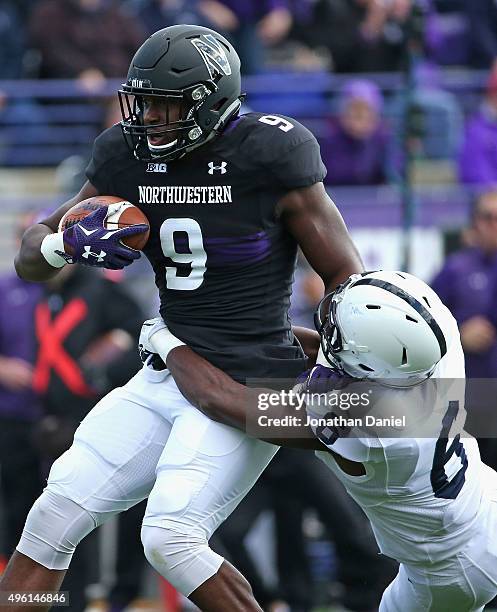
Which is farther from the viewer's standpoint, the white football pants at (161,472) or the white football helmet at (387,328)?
the white football pants at (161,472)

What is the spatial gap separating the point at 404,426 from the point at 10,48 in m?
5.65

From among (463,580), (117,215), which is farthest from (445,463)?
(117,215)

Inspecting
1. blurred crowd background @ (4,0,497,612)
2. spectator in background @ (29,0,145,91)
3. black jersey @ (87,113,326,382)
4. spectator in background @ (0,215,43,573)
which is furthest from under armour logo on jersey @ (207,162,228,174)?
spectator in background @ (29,0,145,91)

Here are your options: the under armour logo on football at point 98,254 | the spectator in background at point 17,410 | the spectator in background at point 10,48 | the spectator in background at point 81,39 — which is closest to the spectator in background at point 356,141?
the spectator in background at point 81,39

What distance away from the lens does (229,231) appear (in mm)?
4289

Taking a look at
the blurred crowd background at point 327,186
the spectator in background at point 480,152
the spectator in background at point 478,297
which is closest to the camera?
the blurred crowd background at point 327,186

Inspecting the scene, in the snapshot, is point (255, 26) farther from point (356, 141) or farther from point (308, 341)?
point (308, 341)

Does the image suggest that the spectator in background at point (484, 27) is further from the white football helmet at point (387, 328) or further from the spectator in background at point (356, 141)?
the white football helmet at point (387, 328)

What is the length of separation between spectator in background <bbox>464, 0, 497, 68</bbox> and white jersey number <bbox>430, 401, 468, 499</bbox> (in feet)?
19.8

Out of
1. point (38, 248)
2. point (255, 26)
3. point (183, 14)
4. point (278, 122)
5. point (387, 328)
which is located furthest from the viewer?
point (255, 26)

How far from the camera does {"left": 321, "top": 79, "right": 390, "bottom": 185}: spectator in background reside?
328 inches

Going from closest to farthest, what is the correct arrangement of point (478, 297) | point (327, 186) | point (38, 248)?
point (38, 248), point (478, 297), point (327, 186)

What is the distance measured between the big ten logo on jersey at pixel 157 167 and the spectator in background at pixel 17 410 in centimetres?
266

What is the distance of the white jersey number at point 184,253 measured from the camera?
431 centimetres
